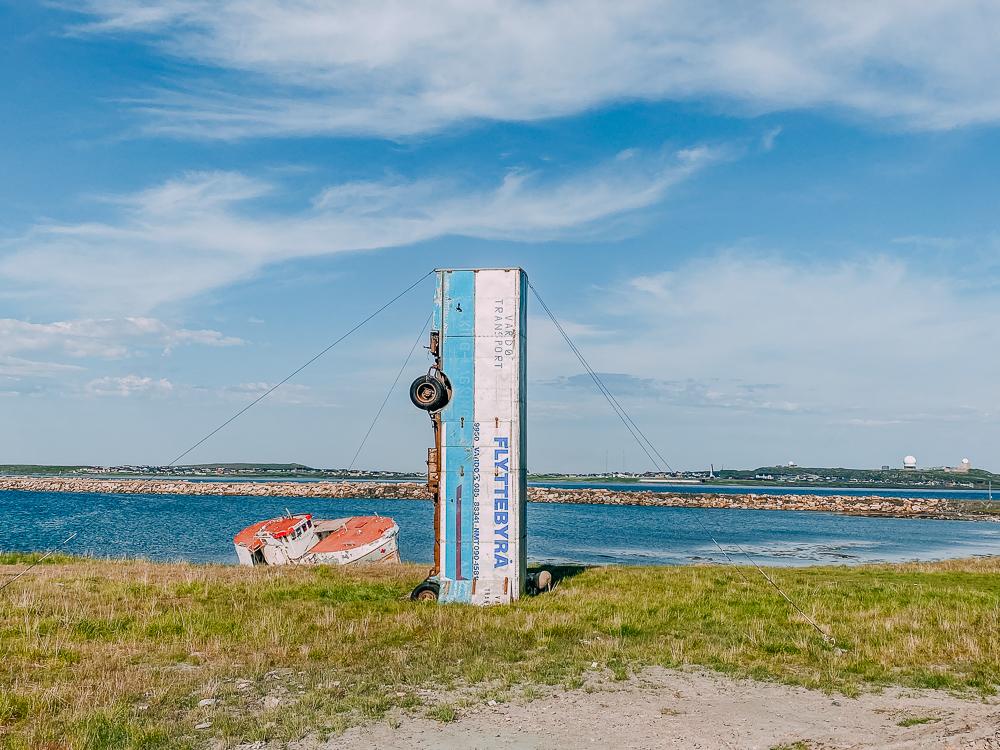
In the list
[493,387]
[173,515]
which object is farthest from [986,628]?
[173,515]

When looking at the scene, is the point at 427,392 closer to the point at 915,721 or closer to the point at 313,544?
the point at 915,721

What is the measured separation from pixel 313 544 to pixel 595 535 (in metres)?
32.9

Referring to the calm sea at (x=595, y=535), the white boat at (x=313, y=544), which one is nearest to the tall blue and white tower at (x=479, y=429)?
the white boat at (x=313, y=544)

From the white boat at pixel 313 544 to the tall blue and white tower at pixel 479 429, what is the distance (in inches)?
670

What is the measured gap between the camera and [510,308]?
19.3m

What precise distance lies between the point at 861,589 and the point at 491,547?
10.6m

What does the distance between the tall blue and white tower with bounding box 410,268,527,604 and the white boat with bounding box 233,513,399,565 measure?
17.0 meters

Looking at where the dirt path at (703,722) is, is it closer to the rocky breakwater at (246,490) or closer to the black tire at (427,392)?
the black tire at (427,392)

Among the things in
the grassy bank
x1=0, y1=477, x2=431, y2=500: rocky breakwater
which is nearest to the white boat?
the grassy bank

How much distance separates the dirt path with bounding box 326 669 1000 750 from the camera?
9.02 m

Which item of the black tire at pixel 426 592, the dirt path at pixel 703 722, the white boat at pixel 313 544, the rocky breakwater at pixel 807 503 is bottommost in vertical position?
the rocky breakwater at pixel 807 503

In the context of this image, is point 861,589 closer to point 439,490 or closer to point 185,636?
point 439,490

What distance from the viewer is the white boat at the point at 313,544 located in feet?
116

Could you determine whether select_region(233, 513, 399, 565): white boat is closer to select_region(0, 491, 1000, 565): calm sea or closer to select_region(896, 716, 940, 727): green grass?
select_region(0, 491, 1000, 565): calm sea
